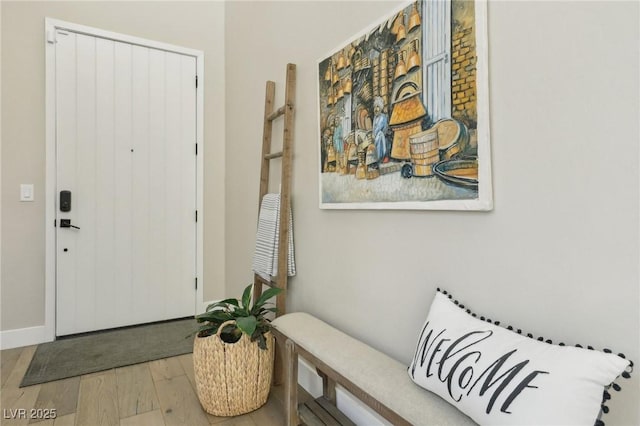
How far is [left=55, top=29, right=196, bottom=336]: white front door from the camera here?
272 cm

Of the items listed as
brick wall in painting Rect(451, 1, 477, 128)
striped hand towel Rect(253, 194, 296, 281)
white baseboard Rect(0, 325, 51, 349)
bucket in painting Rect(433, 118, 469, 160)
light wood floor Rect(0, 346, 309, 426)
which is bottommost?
light wood floor Rect(0, 346, 309, 426)

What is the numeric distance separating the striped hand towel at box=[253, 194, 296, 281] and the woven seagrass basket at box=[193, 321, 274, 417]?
48cm

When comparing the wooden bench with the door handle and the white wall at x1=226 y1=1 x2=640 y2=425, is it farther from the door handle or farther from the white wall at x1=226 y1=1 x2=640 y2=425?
the door handle

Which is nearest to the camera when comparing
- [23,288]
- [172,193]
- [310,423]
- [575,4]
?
[575,4]

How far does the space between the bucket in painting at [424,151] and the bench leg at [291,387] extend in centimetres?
90

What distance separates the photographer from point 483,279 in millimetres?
1108

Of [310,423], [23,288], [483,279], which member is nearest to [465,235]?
[483,279]

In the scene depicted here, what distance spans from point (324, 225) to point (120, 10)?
252 cm

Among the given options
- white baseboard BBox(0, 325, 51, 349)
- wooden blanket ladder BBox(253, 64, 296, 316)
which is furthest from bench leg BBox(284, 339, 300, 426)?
white baseboard BBox(0, 325, 51, 349)

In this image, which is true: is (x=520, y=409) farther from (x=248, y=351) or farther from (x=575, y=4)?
(x=248, y=351)

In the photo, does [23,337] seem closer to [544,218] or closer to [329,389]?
[329,389]

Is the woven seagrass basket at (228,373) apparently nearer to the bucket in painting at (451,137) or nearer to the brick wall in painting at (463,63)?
the bucket in painting at (451,137)

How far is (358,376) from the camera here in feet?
3.94

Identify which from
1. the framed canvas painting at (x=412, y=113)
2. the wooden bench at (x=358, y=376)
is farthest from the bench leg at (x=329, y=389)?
the framed canvas painting at (x=412, y=113)
